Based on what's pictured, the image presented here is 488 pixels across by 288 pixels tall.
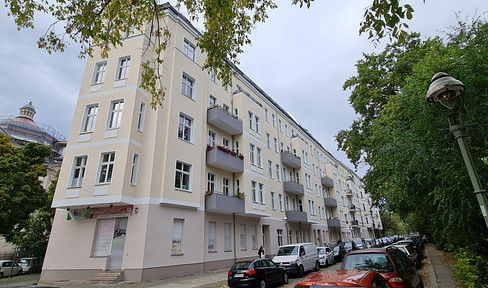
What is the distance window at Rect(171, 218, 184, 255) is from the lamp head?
15004 mm

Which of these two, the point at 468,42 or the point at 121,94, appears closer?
the point at 468,42

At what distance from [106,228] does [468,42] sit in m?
18.3

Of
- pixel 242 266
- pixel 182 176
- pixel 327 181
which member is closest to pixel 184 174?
pixel 182 176

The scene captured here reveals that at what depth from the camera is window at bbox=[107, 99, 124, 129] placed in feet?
55.0

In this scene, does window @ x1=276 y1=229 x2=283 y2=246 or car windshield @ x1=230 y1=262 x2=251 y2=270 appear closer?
car windshield @ x1=230 y1=262 x2=251 y2=270

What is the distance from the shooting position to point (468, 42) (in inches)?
348

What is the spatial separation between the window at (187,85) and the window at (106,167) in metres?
6.86

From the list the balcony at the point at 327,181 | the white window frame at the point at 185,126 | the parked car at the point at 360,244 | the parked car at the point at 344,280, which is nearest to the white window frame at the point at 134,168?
the white window frame at the point at 185,126

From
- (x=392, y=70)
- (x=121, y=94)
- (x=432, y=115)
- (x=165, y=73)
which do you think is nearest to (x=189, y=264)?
(x=121, y=94)

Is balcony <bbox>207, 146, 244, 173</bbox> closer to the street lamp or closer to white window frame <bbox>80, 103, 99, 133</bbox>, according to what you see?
white window frame <bbox>80, 103, 99, 133</bbox>

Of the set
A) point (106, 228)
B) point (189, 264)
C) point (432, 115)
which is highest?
point (432, 115)

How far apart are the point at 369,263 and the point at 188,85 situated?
1724 centimetres

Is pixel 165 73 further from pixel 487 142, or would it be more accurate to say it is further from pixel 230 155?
pixel 487 142

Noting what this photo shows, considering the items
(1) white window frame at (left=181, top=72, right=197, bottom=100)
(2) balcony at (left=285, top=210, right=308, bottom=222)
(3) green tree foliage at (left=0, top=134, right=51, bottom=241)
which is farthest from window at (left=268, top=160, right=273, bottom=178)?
(3) green tree foliage at (left=0, top=134, right=51, bottom=241)
